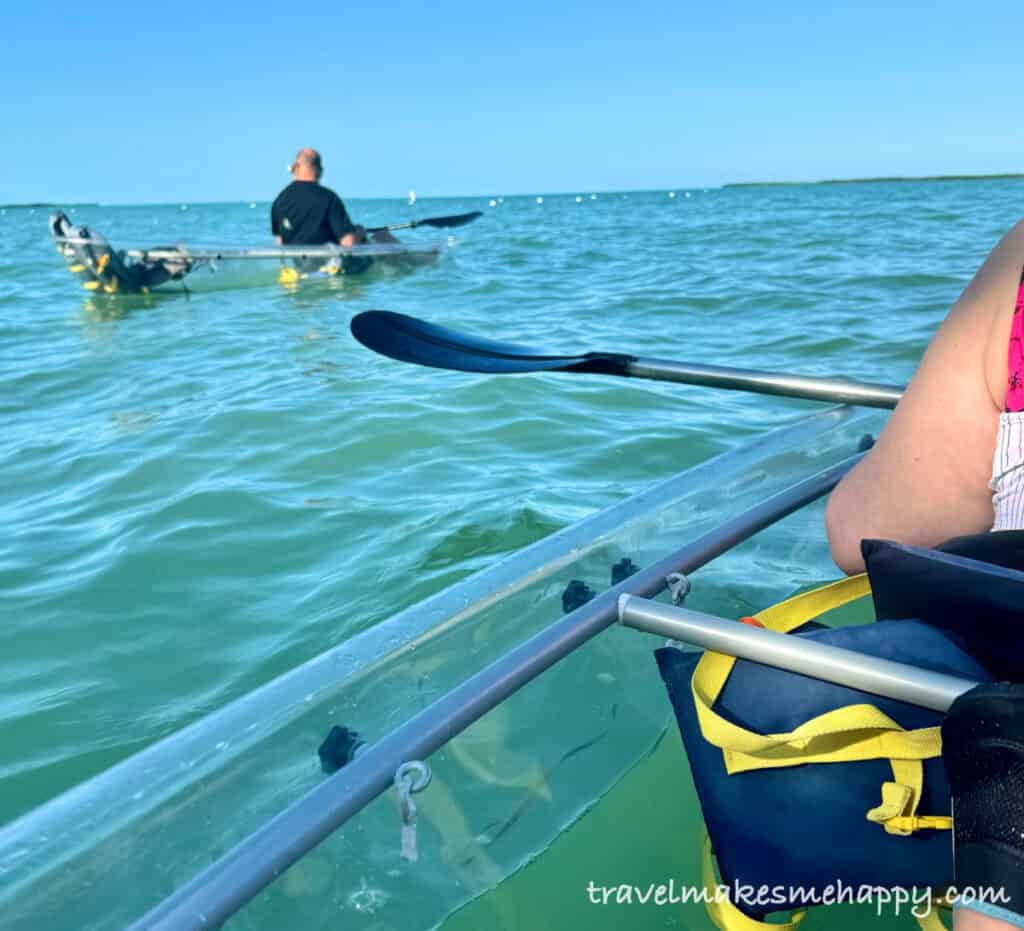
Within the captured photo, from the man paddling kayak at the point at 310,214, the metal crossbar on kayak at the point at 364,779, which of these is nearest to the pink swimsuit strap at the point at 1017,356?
the metal crossbar on kayak at the point at 364,779

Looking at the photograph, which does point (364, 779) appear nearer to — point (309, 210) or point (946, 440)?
point (946, 440)

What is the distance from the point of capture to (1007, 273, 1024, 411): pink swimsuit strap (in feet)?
2.81

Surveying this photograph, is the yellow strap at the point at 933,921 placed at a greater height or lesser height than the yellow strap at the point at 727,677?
lesser

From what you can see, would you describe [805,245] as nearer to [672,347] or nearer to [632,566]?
[672,347]

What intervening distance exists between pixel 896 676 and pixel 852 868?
0.64 feet

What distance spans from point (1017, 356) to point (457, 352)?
4.34 feet

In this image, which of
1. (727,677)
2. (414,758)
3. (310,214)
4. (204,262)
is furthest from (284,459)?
(310,214)

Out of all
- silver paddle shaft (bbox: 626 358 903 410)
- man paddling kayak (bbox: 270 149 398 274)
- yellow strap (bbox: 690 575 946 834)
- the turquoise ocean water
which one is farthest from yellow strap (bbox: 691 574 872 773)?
man paddling kayak (bbox: 270 149 398 274)

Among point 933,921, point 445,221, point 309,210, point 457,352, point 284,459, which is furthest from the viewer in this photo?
point 445,221

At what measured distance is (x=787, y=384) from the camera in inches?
72.3

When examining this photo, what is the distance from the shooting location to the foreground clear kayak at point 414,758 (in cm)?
90

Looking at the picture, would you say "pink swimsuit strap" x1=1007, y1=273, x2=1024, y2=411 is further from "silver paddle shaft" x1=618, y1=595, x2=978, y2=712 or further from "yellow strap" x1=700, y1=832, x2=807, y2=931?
"yellow strap" x1=700, y1=832, x2=807, y2=931

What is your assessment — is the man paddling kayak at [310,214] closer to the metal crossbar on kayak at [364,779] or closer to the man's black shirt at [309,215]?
the man's black shirt at [309,215]

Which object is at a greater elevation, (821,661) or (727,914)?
(821,661)
